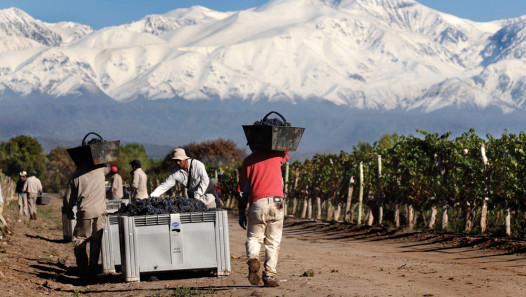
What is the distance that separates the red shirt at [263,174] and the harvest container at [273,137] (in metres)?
0.16

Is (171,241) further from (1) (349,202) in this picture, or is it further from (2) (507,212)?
(1) (349,202)

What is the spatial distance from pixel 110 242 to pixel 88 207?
721 mm

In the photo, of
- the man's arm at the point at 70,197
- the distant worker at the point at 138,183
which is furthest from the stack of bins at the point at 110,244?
the distant worker at the point at 138,183

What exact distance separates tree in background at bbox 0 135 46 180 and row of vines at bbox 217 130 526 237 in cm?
10169

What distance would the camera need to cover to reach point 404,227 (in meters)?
21.6

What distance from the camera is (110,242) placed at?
11859 millimetres

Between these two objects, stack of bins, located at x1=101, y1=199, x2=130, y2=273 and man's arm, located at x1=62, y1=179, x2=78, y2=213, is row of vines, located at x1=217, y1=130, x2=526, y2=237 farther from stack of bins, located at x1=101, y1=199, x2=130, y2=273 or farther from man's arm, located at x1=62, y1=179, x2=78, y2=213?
man's arm, located at x1=62, y1=179, x2=78, y2=213

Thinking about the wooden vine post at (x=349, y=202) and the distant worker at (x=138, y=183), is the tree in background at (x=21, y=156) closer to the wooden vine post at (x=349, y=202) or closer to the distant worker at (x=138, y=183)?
the wooden vine post at (x=349, y=202)

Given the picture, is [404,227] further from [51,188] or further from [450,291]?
[51,188]

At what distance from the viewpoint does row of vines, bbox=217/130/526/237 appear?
17.8 metres

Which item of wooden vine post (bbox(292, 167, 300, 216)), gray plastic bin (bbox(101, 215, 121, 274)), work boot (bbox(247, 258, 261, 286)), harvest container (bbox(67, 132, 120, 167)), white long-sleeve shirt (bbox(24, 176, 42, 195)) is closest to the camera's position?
work boot (bbox(247, 258, 261, 286))

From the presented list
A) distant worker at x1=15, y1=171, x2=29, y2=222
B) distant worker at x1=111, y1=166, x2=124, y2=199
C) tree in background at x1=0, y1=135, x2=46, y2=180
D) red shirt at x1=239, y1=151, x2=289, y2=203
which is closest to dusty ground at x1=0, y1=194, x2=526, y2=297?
red shirt at x1=239, y1=151, x2=289, y2=203

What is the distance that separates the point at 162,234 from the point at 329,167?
19.5 m

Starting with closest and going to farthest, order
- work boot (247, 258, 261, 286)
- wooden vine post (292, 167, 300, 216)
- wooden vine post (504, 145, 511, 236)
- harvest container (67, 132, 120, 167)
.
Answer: work boot (247, 258, 261, 286) → harvest container (67, 132, 120, 167) → wooden vine post (504, 145, 511, 236) → wooden vine post (292, 167, 300, 216)
